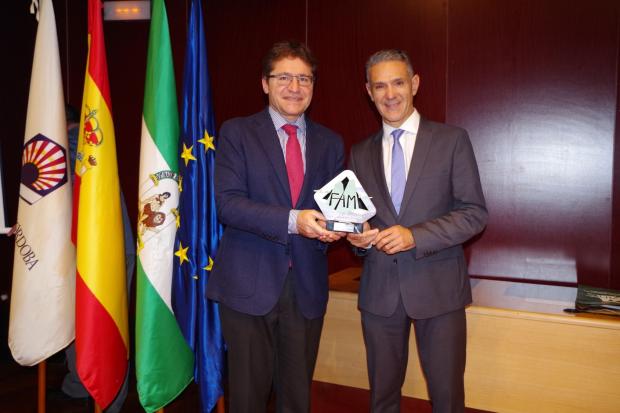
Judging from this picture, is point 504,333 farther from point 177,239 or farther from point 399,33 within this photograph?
point 399,33

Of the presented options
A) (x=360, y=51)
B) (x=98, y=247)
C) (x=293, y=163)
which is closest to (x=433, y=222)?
(x=293, y=163)

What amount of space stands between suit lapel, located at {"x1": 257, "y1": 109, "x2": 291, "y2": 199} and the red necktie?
1.5 inches

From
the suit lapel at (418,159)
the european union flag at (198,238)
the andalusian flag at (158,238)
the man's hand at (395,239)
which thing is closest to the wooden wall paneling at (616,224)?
the suit lapel at (418,159)

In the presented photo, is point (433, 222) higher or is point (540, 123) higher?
point (540, 123)

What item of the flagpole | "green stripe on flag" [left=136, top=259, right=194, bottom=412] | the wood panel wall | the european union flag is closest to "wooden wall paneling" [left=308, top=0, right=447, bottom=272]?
the wood panel wall

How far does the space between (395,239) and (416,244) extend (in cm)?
8

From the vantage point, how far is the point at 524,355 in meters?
2.26

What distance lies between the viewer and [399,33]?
10.2 feet

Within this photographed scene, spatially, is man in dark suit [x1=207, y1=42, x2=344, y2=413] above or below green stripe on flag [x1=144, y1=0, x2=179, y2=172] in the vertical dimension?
below

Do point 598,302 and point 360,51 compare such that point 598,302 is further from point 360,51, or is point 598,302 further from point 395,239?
point 360,51

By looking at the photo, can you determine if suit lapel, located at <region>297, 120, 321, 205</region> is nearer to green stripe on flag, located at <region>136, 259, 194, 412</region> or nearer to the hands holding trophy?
the hands holding trophy

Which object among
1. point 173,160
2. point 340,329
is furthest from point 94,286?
point 340,329

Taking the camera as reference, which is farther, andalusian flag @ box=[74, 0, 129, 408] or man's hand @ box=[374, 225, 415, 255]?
andalusian flag @ box=[74, 0, 129, 408]

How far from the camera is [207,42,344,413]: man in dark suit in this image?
1.83 metres
